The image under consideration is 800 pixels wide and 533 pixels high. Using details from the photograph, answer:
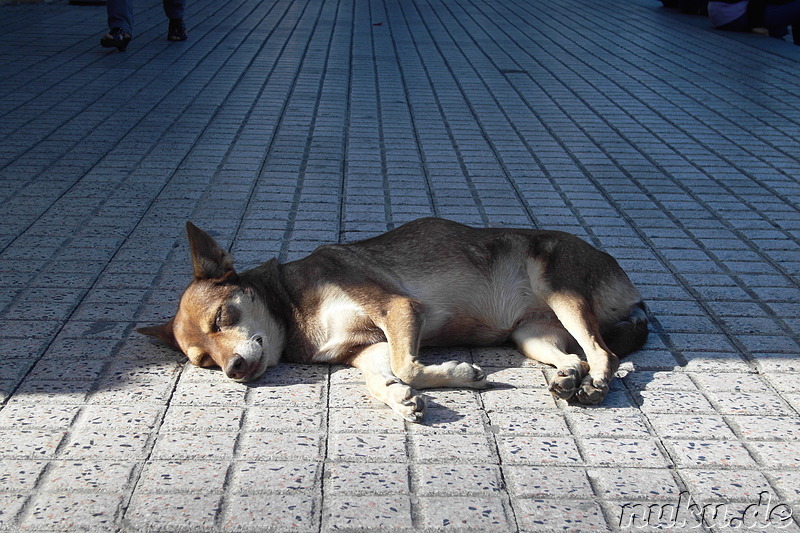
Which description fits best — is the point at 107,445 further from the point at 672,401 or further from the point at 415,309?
the point at 672,401

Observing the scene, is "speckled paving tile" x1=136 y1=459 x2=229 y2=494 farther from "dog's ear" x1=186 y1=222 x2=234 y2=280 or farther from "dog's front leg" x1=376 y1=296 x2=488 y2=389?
"dog's ear" x1=186 y1=222 x2=234 y2=280

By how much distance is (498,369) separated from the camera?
3861mm

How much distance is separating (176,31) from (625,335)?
980cm

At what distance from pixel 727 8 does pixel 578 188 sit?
360 inches

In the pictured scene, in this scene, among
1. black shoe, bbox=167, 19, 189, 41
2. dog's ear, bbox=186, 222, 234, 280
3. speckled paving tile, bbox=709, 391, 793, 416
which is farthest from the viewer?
black shoe, bbox=167, 19, 189, 41

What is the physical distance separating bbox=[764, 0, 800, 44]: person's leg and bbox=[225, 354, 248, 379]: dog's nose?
12561 millimetres

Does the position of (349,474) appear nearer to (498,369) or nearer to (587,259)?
(498,369)

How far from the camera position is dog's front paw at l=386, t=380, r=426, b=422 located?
3377mm

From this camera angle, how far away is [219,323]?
149 inches

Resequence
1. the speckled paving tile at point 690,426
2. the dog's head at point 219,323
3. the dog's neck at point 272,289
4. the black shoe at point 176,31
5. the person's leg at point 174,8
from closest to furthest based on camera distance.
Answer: the speckled paving tile at point 690,426, the dog's head at point 219,323, the dog's neck at point 272,289, the person's leg at point 174,8, the black shoe at point 176,31

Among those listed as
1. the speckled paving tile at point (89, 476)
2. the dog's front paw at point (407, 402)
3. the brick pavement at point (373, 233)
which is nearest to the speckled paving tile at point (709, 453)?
the brick pavement at point (373, 233)

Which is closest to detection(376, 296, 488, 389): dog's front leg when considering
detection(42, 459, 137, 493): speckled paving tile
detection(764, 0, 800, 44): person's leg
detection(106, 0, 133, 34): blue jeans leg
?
detection(42, 459, 137, 493): speckled paving tile

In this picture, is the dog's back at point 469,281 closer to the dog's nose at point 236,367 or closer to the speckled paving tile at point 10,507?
the dog's nose at point 236,367

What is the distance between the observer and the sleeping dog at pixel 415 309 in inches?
144
